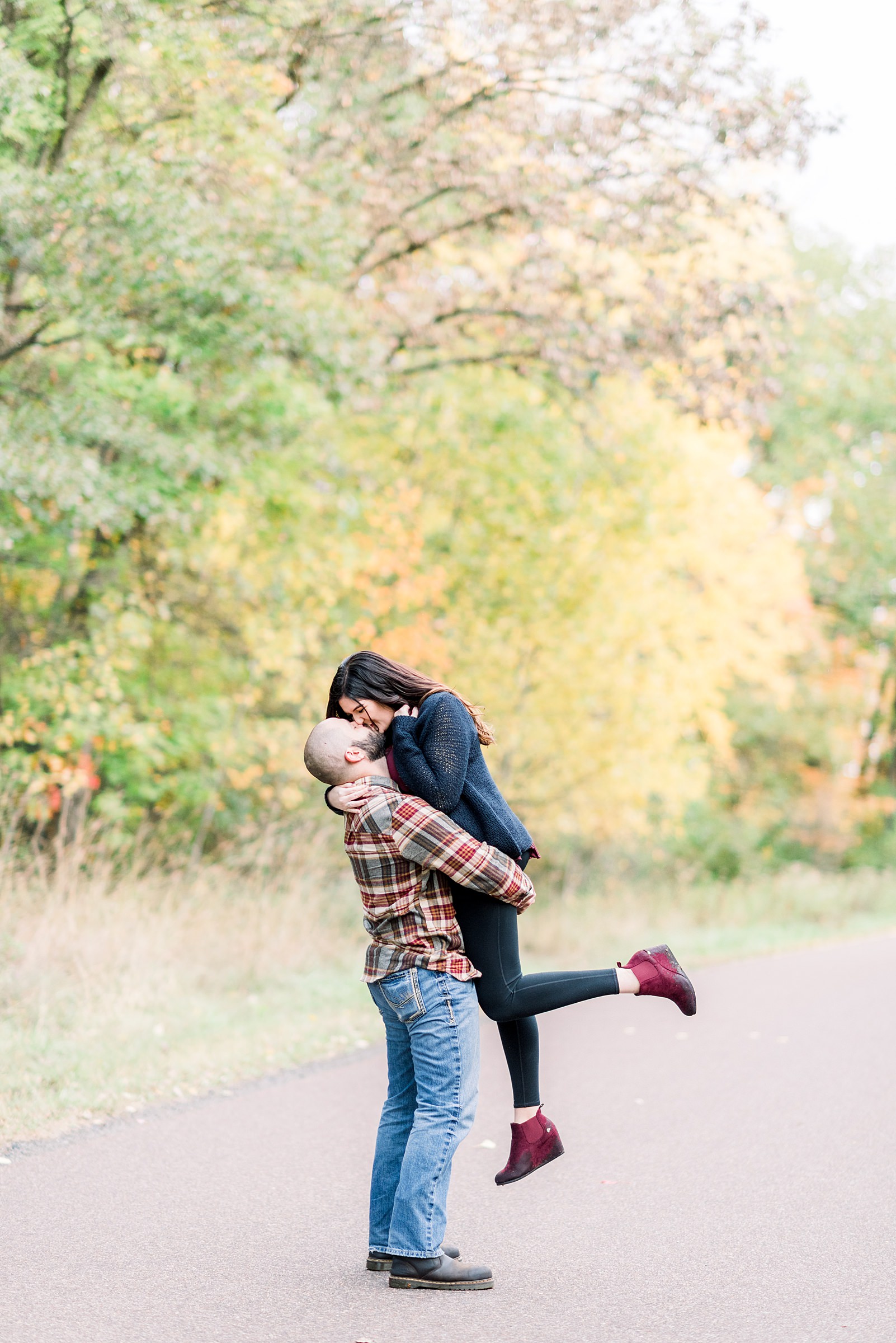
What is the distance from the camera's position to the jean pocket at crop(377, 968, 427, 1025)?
175 inches

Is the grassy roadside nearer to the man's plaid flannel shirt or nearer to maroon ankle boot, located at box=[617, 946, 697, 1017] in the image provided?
the man's plaid flannel shirt

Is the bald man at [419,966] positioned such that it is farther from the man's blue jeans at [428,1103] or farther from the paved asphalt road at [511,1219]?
the paved asphalt road at [511,1219]

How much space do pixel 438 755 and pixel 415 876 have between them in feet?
1.29

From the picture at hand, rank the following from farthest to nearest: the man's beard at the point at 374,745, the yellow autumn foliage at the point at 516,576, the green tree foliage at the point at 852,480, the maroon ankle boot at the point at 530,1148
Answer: the green tree foliage at the point at 852,480 → the yellow autumn foliage at the point at 516,576 → the maroon ankle boot at the point at 530,1148 → the man's beard at the point at 374,745

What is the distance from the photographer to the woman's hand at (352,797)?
4.41 m

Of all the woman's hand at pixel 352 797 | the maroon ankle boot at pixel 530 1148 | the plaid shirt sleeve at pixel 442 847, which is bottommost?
the maroon ankle boot at pixel 530 1148

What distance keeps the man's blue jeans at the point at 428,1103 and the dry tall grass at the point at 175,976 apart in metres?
2.41

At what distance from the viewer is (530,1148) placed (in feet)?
15.2

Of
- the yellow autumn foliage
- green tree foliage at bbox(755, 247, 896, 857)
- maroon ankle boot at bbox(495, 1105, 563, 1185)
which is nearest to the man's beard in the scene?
maroon ankle boot at bbox(495, 1105, 563, 1185)

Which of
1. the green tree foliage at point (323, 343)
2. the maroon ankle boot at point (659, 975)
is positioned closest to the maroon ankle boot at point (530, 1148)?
the maroon ankle boot at point (659, 975)

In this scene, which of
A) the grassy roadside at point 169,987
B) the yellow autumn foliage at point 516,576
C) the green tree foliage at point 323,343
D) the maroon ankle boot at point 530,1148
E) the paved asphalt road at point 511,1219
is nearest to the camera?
the paved asphalt road at point 511,1219

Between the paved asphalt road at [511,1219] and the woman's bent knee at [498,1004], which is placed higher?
the woman's bent knee at [498,1004]

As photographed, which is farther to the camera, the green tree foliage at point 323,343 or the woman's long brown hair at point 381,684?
the green tree foliage at point 323,343

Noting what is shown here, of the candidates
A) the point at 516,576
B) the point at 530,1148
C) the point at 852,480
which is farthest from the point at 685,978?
the point at 852,480
